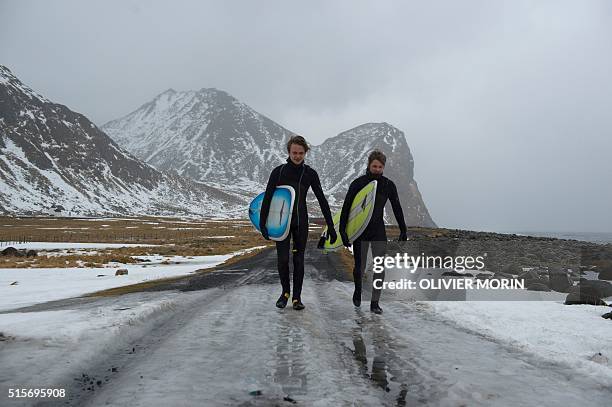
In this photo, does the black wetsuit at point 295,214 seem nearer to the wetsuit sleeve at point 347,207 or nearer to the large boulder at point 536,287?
the wetsuit sleeve at point 347,207

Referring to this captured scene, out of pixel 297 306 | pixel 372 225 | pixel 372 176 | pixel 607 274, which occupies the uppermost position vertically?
pixel 372 176

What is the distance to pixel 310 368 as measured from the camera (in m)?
4.07

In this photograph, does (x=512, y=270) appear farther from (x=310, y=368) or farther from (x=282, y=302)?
(x=310, y=368)

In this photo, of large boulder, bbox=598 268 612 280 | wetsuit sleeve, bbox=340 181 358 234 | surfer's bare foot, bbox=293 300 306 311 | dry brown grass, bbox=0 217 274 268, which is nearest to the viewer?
surfer's bare foot, bbox=293 300 306 311

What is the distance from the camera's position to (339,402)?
3.21m

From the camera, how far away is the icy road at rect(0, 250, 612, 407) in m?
3.34

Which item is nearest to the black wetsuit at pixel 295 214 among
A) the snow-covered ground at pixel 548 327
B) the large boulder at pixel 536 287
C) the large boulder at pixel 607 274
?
the snow-covered ground at pixel 548 327

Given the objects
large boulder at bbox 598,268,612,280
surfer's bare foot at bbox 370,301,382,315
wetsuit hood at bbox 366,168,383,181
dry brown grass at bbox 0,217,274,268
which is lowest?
dry brown grass at bbox 0,217,274,268

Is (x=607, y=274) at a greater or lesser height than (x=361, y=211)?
lesser

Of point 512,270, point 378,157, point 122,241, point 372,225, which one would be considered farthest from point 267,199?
point 122,241

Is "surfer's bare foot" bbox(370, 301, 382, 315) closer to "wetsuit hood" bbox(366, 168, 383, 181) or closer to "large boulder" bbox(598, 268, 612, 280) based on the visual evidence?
"wetsuit hood" bbox(366, 168, 383, 181)

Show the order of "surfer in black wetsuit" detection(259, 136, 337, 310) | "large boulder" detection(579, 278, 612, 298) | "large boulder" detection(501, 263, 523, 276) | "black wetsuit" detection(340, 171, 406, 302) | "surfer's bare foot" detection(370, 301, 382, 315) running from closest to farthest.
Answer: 1. "surfer's bare foot" detection(370, 301, 382, 315)
2. "surfer in black wetsuit" detection(259, 136, 337, 310)
3. "black wetsuit" detection(340, 171, 406, 302)
4. "large boulder" detection(579, 278, 612, 298)
5. "large boulder" detection(501, 263, 523, 276)

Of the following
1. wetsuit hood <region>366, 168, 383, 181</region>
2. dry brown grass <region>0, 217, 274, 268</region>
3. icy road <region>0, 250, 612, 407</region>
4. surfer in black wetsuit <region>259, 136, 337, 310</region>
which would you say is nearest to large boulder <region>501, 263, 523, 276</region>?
wetsuit hood <region>366, 168, 383, 181</region>

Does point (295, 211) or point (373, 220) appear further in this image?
point (373, 220)
